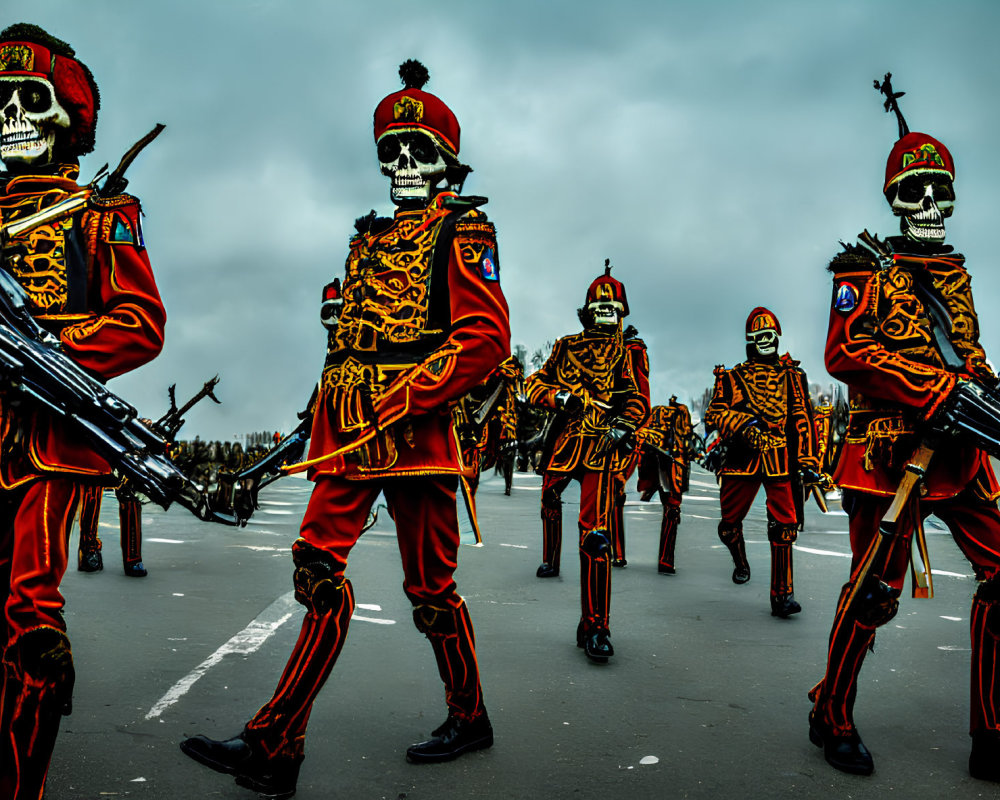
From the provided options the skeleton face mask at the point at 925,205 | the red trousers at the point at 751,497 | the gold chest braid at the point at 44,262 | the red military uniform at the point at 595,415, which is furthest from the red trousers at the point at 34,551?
the red trousers at the point at 751,497

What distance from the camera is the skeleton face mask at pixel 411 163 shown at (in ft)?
12.6

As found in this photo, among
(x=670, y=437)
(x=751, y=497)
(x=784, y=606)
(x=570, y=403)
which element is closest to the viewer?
(x=570, y=403)

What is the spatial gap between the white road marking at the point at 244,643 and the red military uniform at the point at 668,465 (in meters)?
2.84

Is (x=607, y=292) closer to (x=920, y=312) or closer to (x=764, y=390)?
(x=764, y=390)

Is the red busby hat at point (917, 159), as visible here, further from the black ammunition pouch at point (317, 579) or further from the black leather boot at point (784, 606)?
the black leather boot at point (784, 606)

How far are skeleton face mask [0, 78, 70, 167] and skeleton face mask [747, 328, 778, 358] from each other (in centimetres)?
584

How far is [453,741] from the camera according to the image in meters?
3.74

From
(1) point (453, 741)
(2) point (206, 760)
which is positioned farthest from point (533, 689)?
(2) point (206, 760)

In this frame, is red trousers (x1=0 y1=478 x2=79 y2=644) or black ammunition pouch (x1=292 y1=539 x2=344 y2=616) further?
black ammunition pouch (x1=292 y1=539 x2=344 y2=616)

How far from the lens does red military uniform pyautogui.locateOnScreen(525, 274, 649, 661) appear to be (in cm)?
553

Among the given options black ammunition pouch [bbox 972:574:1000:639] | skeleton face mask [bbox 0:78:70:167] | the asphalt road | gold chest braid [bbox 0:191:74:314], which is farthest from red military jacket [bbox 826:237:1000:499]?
skeleton face mask [bbox 0:78:70:167]

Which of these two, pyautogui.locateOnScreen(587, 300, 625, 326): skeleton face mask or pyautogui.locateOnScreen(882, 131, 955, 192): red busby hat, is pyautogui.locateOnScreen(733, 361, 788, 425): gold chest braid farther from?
pyautogui.locateOnScreen(882, 131, 955, 192): red busby hat

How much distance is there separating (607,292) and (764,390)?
1.72 m

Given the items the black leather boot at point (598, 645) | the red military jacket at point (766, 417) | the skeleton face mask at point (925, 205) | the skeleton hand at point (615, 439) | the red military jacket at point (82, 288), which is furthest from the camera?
the red military jacket at point (766, 417)
